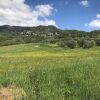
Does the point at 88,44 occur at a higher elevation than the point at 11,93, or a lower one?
lower

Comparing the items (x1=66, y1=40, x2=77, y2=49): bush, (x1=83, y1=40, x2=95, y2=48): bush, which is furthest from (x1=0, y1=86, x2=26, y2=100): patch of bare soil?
(x1=83, y1=40, x2=95, y2=48): bush

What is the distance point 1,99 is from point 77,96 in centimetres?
203

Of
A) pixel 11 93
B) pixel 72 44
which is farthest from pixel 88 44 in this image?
pixel 11 93

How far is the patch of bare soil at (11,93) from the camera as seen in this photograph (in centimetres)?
795

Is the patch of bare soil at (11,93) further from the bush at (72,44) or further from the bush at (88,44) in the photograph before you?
the bush at (88,44)

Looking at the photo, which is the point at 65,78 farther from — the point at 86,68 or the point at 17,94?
the point at 17,94

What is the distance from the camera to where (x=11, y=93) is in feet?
29.3

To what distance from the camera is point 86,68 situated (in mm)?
11953

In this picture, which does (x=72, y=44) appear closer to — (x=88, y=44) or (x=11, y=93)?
(x=88, y=44)

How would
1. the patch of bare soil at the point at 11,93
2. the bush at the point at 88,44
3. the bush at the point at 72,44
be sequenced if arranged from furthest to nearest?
the bush at the point at 72,44, the bush at the point at 88,44, the patch of bare soil at the point at 11,93

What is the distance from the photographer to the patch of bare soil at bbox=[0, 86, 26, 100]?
7953 mm

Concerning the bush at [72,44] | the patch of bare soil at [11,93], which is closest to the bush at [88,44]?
the bush at [72,44]

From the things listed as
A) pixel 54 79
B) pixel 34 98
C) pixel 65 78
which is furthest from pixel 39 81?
pixel 34 98

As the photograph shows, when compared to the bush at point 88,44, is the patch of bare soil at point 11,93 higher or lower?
higher
